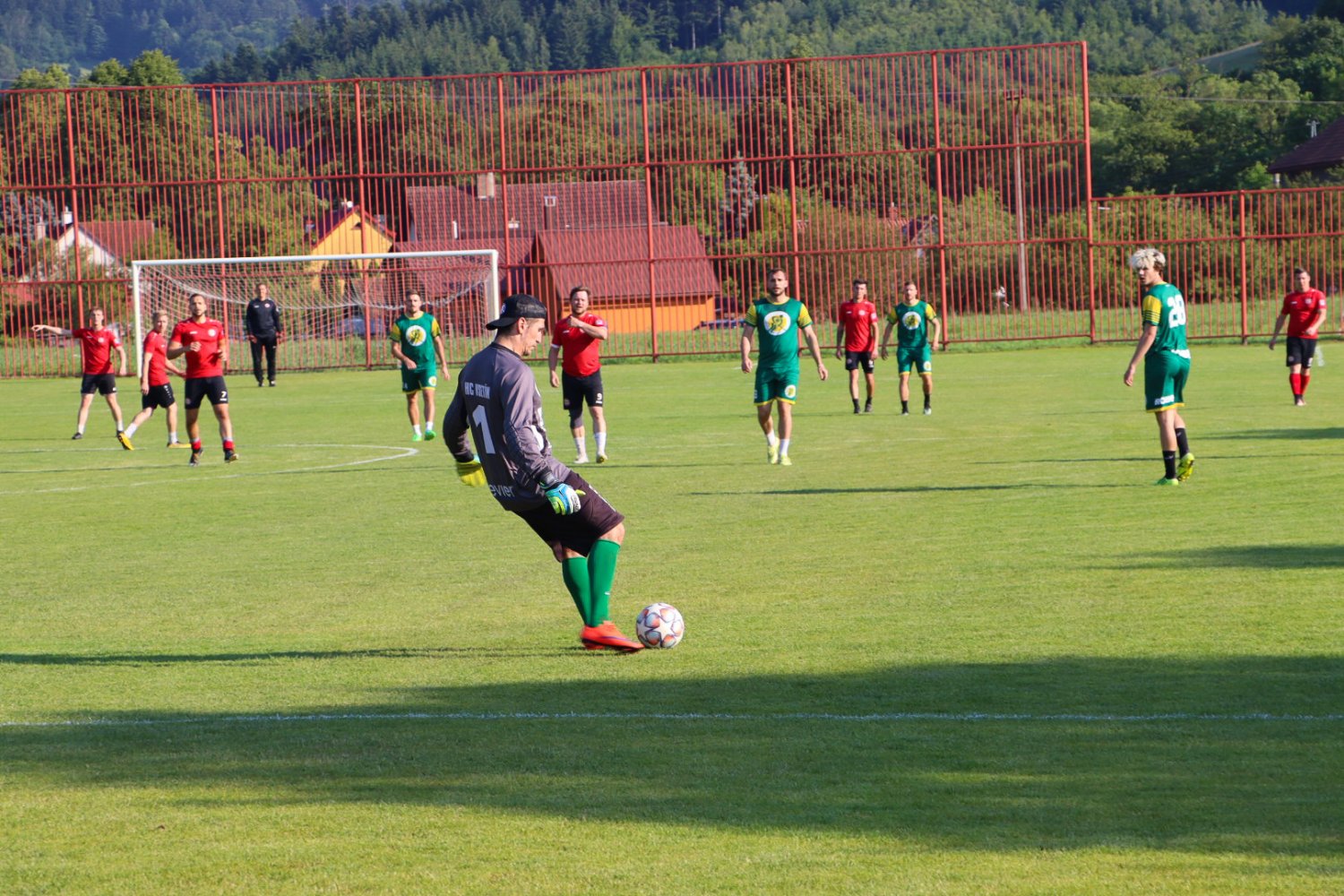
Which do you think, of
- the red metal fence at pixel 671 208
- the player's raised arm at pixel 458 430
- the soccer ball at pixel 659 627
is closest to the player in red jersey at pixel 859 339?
the soccer ball at pixel 659 627

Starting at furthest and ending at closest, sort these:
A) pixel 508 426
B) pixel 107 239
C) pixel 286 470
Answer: pixel 107 239, pixel 286 470, pixel 508 426

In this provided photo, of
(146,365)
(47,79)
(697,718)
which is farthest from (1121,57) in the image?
(697,718)

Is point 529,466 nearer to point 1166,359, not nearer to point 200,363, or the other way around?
point 1166,359

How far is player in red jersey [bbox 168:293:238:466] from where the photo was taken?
19.1 metres

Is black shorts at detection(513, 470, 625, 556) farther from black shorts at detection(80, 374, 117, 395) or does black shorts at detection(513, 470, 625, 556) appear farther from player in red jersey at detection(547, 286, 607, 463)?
black shorts at detection(80, 374, 117, 395)

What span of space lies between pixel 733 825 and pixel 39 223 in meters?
41.4

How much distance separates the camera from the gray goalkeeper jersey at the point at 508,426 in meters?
8.38

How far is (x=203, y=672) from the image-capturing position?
28.0 ft

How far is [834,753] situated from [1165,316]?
9.18m

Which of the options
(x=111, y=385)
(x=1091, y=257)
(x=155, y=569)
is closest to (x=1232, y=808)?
(x=155, y=569)

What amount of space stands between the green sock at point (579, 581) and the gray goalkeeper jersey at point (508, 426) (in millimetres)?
A: 427

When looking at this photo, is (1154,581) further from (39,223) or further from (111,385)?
(39,223)

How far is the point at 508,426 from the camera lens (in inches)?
331

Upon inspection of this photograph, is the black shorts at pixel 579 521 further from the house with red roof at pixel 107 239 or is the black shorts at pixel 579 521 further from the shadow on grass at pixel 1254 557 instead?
the house with red roof at pixel 107 239
